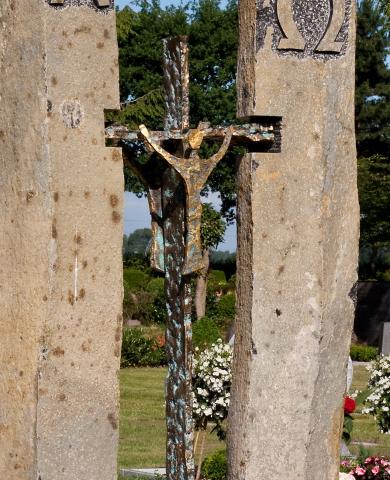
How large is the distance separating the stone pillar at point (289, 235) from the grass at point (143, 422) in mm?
4701

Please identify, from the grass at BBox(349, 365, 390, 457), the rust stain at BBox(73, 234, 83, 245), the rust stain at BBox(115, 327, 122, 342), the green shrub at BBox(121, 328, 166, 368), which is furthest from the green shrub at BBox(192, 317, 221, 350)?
the rust stain at BBox(73, 234, 83, 245)

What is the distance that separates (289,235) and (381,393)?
4079mm

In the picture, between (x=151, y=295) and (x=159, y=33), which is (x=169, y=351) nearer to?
(x=151, y=295)

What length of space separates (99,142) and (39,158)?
347 millimetres

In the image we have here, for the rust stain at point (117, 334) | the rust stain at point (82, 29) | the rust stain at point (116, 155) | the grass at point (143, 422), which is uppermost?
the rust stain at point (82, 29)

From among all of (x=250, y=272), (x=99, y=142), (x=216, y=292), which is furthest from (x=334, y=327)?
(x=216, y=292)

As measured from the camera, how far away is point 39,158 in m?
7.34

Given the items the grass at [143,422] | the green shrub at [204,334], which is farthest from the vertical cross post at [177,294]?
the green shrub at [204,334]

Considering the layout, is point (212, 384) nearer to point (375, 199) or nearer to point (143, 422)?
point (143, 422)

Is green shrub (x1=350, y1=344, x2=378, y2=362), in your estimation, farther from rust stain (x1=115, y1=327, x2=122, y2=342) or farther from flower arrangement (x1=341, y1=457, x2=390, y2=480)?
rust stain (x1=115, y1=327, x2=122, y2=342)

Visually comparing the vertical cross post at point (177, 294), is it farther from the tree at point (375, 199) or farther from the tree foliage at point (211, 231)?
the tree at point (375, 199)

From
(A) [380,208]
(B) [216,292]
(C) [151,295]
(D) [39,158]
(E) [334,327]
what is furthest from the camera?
(A) [380,208]

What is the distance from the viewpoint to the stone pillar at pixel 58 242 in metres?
7.35

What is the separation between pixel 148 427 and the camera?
51.2ft
